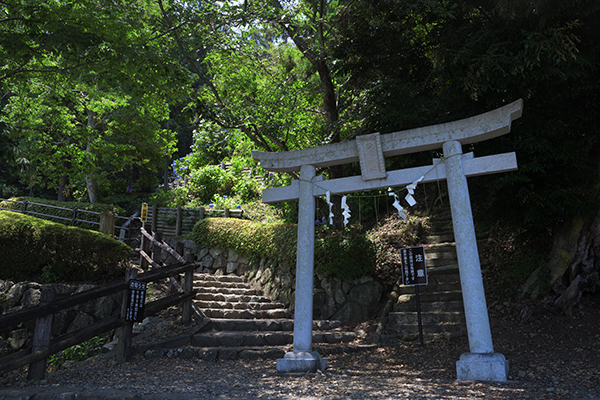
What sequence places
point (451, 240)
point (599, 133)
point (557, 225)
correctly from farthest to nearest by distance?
point (451, 240) < point (557, 225) < point (599, 133)

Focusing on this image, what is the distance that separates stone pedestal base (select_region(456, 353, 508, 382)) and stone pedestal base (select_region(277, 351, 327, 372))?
1770 mm

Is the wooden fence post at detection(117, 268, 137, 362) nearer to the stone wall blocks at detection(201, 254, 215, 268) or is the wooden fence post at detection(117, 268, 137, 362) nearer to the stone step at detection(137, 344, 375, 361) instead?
the stone step at detection(137, 344, 375, 361)

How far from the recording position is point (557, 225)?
684 centimetres

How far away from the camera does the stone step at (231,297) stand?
893cm

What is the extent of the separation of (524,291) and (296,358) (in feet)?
14.4

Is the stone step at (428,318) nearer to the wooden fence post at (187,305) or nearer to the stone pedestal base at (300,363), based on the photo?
the stone pedestal base at (300,363)

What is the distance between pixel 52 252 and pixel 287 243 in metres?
4.89

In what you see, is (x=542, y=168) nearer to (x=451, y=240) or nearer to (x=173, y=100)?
(x=451, y=240)

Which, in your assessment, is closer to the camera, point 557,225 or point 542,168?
point 542,168

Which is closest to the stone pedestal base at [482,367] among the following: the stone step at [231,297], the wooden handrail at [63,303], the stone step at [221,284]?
the wooden handrail at [63,303]

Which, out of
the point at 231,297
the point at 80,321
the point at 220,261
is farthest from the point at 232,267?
the point at 80,321

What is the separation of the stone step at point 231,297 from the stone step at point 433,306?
10.5 feet

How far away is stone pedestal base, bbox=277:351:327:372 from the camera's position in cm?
518

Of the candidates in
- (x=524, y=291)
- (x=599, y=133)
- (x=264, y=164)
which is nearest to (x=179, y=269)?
(x=264, y=164)
